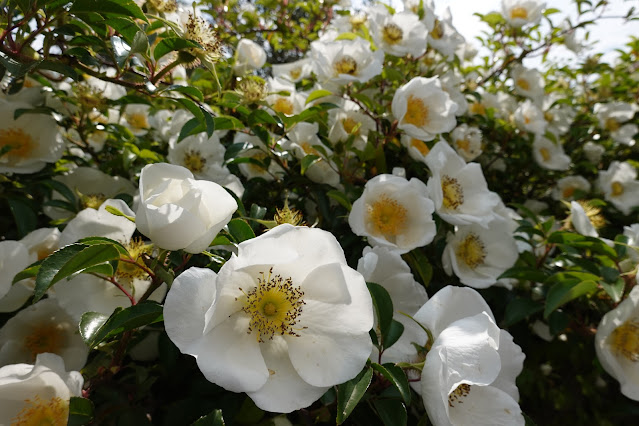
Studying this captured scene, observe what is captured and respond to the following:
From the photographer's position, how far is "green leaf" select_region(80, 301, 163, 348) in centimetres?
61

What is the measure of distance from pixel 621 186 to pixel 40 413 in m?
2.42

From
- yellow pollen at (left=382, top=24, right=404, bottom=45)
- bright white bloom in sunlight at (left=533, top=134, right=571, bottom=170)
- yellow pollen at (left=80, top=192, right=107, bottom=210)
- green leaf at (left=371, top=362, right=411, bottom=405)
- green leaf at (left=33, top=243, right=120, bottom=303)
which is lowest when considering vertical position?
bright white bloom in sunlight at (left=533, top=134, right=571, bottom=170)

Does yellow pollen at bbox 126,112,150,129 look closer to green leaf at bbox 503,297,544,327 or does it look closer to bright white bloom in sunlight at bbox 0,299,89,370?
bright white bloom in sunlight at bbox 0,299,89,370

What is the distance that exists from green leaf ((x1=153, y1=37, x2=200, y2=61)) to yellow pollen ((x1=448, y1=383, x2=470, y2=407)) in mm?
797

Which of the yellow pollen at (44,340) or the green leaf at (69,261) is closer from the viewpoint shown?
the green leaf at (69,261)

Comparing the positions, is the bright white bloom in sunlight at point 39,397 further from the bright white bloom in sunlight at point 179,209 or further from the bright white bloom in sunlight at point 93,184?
the bright white bloom in sunlight at point 93,184

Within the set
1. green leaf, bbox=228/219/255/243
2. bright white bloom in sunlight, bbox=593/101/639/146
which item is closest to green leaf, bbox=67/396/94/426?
green leaf, bbox=228/219/255/243

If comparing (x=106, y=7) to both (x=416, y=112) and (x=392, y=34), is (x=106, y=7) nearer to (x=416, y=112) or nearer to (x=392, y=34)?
(x=416, y=112)

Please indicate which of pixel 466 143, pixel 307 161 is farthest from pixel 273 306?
pixel 466 143

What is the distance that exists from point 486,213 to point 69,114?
135cm

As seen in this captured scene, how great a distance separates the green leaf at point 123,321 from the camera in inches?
24.2

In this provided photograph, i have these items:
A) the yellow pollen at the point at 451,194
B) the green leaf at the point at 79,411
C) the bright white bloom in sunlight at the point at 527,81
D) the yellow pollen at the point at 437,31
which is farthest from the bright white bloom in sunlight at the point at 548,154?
the green leaf at the point at 79,411

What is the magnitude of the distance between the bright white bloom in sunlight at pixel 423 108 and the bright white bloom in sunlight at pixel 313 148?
0.24 meters

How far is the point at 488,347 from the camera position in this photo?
2.14ft
